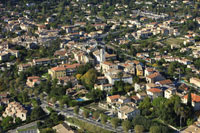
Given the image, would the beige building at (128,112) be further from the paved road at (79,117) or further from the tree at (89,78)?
the tree at (89,78)

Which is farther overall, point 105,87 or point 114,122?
point 105,87

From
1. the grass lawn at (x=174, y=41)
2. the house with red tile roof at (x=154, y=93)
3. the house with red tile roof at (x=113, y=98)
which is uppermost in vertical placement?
the grass lawn at (x=174, y=41)

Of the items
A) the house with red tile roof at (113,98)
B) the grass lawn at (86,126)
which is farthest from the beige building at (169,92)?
the grass lawn at (86,126)

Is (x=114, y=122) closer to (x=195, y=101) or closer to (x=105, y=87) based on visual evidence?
(x=195, y=101)

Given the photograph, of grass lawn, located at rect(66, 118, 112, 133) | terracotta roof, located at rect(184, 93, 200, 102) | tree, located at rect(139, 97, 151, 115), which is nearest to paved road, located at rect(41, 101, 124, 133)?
grass lawn, located at rect(66, 118, 112, 133)

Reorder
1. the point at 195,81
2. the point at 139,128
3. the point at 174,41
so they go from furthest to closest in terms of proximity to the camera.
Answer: the point at 174,41 → the point at 195,81 → the point at 139,128

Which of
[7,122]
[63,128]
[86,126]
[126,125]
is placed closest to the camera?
[126,125]

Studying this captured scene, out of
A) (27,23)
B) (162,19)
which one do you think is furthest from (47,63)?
(162,19)

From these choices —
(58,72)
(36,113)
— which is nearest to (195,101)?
(36,113)

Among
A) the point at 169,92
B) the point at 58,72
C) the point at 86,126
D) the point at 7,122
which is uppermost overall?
the point at 169,92

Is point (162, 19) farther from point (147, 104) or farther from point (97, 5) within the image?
point (147, 104)
